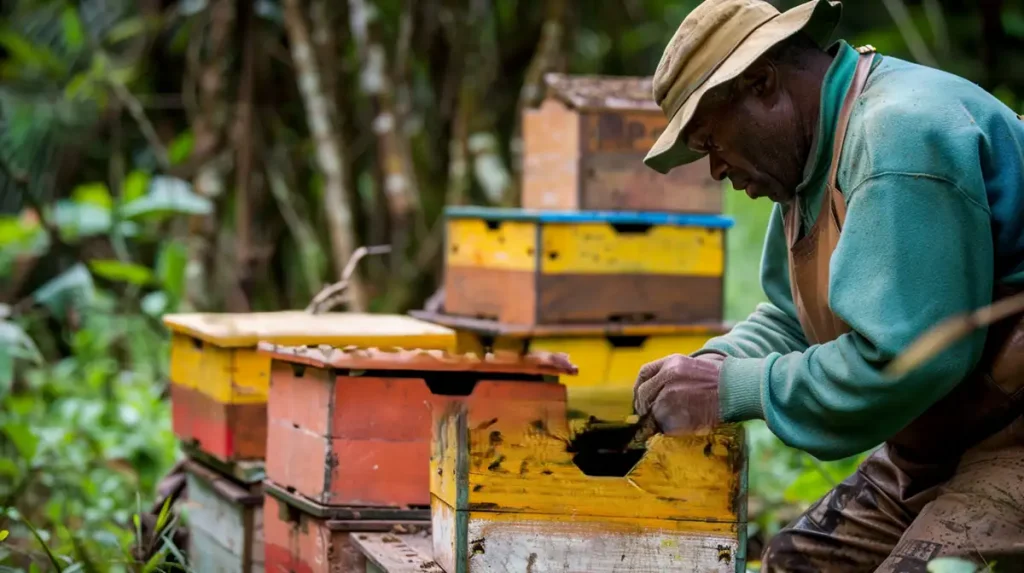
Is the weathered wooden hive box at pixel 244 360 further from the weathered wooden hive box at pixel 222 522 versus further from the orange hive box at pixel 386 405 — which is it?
the orange hive box at pixel 386 405

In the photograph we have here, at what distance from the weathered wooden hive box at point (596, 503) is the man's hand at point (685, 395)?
3cm

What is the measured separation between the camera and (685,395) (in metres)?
2.71

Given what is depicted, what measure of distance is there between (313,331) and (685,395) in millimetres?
1624

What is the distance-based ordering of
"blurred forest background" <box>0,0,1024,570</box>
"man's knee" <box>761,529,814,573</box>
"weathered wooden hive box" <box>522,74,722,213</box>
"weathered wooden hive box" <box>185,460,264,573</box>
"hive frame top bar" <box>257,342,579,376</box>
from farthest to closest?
"blurred forest background" <box>0,0,1024,570</box> < "weathered wooden hive box" <box>522,74,722,213</box> < "weathered wooden hive box" <box>185,460,264,573</box> < "hive frame top bar" <box>257,342,579,376</box> < "man's knee" <box>761,529,814,573</box>

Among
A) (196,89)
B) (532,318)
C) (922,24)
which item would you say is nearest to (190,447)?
(532,318)

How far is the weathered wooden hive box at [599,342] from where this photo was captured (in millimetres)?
4812

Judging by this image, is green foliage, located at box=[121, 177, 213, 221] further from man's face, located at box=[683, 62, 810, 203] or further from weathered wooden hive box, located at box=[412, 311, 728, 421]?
man's face, located at box=[683, 62, 810, 203]

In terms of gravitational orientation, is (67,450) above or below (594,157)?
below

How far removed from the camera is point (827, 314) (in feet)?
9.16

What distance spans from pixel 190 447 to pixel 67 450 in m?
1.63

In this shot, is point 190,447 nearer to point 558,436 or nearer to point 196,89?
point 558,436

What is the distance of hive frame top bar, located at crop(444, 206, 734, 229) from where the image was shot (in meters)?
4.79

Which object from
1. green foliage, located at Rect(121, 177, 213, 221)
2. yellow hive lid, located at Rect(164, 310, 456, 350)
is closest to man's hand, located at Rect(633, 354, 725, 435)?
yellow hive lid, located at Rect(164, 310, 456, 350)

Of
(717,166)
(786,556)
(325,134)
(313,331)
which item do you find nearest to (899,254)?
(717,166)
